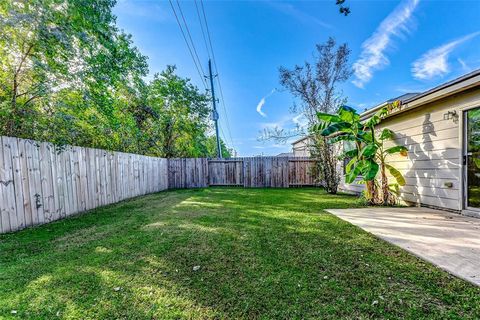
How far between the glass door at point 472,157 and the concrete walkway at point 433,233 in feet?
1.36

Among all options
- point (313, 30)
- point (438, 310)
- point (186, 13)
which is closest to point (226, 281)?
point (438, 310)

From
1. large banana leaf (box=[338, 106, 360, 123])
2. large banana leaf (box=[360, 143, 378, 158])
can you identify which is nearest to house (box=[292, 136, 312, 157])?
large banana leaf (box=[338, 106, 360, 123])

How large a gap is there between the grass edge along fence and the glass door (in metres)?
6.10

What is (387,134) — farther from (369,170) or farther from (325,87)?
(325,87)

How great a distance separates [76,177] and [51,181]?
0.68 metres

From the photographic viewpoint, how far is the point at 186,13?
8531 mm

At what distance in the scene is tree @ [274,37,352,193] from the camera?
23.5 ft

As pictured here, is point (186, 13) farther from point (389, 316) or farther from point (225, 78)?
point (389, 316)

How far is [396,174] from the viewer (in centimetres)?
528

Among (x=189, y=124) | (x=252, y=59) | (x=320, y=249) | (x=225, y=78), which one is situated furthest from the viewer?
(x=225, y=78)

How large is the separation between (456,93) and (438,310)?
13.9 ft

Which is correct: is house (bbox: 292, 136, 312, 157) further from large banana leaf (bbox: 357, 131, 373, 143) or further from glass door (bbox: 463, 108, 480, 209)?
glass door (bbox: 463, 108, 480, 209)

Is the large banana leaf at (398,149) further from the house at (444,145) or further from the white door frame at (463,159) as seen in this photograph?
the white door frame at (463,159)

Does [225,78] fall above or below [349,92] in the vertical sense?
above
